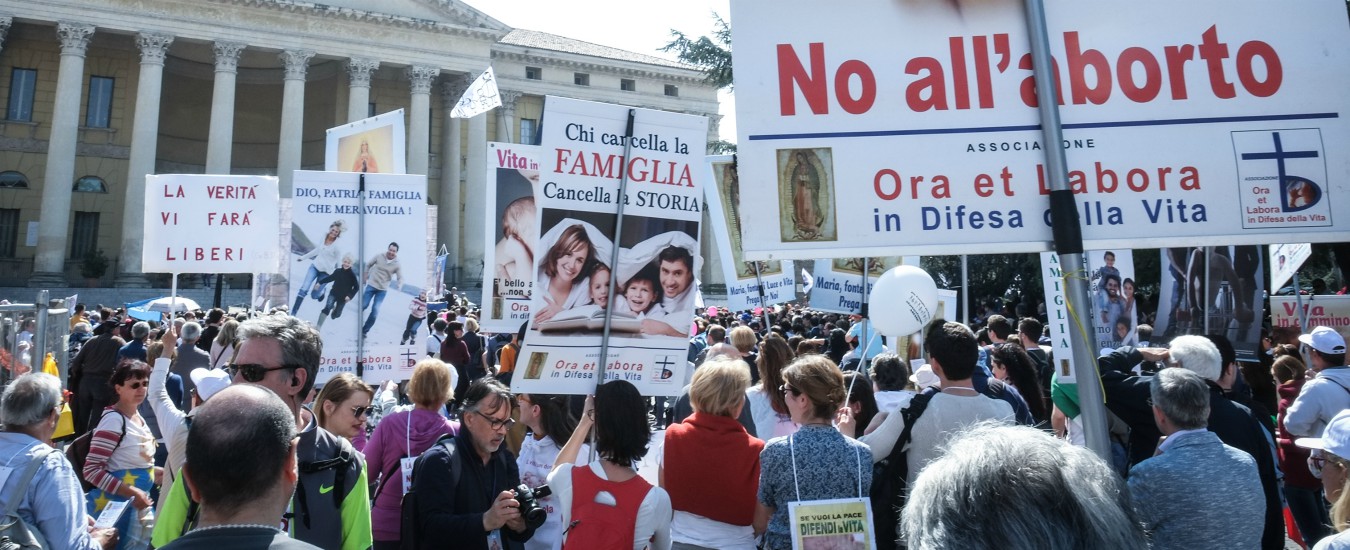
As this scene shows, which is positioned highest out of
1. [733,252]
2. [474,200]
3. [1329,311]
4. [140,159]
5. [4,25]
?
[4,25]

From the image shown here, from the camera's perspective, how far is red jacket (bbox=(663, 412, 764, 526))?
3600 mm

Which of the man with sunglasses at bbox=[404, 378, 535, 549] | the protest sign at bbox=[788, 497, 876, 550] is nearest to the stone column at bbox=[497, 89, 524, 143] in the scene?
the man with sunglasses at bbox=[404, 378, 535, 549]

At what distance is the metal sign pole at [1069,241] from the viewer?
99.0 inches

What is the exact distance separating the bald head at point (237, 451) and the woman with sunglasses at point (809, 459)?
201 centimetres

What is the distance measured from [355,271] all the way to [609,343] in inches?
143

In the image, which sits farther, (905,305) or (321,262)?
(321,262)

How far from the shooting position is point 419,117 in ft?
120

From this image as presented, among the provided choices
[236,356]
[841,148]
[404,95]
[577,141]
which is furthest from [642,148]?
[404,95]

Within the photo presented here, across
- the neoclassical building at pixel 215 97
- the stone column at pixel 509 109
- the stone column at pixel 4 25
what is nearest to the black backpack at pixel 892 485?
the neoclassical building at pixel 215 97

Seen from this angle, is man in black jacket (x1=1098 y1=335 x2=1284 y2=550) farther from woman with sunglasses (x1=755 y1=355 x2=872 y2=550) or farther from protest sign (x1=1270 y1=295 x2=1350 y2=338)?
protest sign (x1=1270 y1=295 x2=1350 y2=338)

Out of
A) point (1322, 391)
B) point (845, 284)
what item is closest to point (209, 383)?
point (1322, 391)

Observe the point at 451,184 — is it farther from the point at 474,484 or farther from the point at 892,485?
the point at 892,485

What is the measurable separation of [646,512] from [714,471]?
404 millimetres

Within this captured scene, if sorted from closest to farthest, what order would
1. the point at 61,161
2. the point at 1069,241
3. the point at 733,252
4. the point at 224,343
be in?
the point at 1069,241, the point at 224,343, the point at 733,252, the point at 61,161
